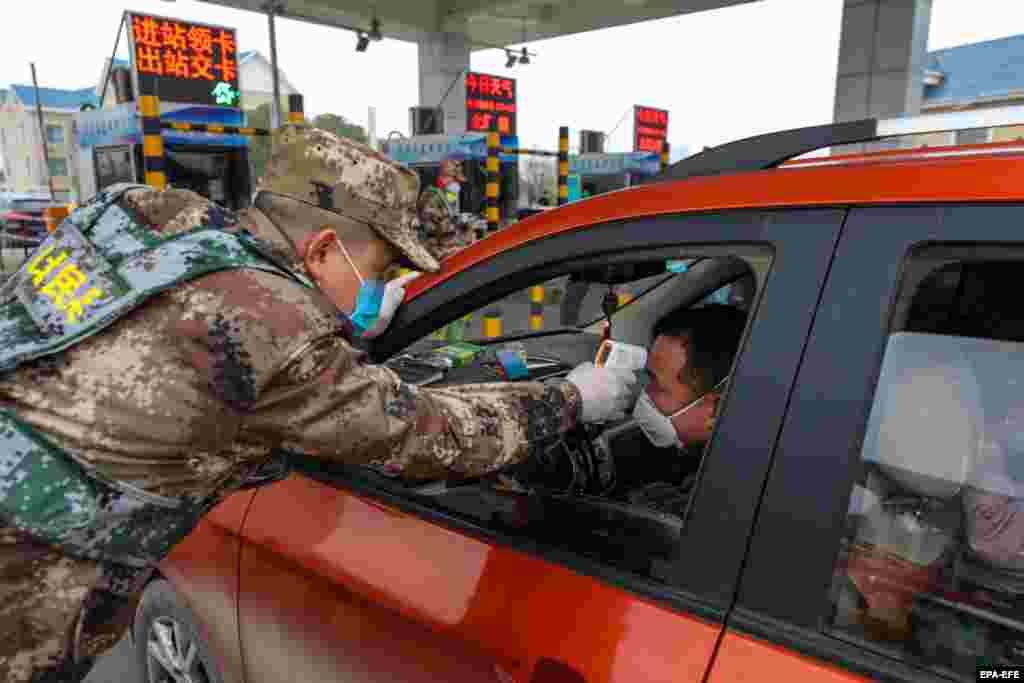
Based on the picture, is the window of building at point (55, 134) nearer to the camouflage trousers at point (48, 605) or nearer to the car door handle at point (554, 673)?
the camouflage trousers at point (48, 605)

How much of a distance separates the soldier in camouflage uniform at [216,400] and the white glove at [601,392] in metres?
0.14

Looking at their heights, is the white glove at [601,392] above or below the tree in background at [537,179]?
below

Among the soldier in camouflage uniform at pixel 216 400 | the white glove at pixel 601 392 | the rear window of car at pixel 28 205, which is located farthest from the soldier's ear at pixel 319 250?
the rear window of car at pixel 28 205

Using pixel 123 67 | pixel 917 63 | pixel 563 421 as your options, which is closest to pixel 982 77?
pixel 917 63

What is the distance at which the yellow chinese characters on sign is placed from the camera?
3.36ft

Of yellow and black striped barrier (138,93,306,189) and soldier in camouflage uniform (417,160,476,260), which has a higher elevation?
yellow and black striped barrier (138,93,306,189)

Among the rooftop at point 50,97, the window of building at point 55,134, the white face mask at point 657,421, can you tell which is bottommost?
the white face mask at point 657,421

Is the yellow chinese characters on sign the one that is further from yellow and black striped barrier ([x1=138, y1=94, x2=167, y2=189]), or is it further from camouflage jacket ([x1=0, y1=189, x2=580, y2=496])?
yellow and black striped barrier ([x1=138, y1=94, x2=167, y2=189])

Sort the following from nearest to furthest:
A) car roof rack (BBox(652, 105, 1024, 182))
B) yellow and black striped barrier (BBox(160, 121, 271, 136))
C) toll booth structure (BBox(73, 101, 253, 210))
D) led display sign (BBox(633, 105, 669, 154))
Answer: car roof rack (BBox(652, 105, 1024, 182)) → yellow and black striped barrier (BBox(160, 121, 271, 136)) → toll booth structure (BBox(73, 101, 253, 210)) → led display sign (BBox(633, 105, 669, 154))

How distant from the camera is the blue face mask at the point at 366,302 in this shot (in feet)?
4.31

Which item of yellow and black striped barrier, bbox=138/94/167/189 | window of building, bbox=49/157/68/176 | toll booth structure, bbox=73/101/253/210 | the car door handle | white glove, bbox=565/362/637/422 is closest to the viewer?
the car door handle

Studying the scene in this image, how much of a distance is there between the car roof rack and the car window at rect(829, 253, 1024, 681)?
308 millimetres

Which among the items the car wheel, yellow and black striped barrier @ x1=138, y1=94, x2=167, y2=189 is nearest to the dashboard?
the car wheel

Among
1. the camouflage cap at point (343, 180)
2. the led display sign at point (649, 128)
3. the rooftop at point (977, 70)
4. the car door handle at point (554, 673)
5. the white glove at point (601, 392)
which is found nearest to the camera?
the car door handle at point (554, 673)
